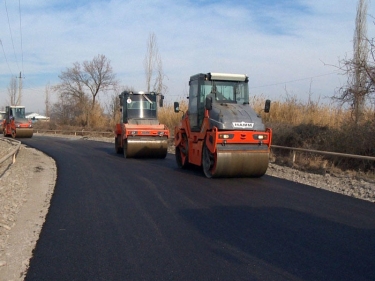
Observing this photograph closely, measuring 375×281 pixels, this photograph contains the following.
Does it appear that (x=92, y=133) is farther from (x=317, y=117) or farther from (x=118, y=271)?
(x=118, y=271)

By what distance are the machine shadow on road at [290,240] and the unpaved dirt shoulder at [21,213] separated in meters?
2.44

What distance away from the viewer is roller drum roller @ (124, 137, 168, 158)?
18.6 m

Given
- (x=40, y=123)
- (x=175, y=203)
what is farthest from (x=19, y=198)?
(x=40, y=123)

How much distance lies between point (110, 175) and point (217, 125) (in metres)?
3.64

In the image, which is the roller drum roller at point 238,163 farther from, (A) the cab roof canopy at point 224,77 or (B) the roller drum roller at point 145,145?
(B) the roller drum roller at point 145,145

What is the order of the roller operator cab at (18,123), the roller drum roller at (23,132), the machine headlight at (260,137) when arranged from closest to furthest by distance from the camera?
the machine headlight at (260,137), the roller operator cab at (18,123), the roller drum roller at (23,132)

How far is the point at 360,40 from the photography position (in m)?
18.7

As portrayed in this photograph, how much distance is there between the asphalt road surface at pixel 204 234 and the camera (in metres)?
5.01

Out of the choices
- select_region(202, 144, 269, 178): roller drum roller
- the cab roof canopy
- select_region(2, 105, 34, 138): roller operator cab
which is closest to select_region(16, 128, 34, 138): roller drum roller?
select_region(2, 105, 34, 138): roller operator cab

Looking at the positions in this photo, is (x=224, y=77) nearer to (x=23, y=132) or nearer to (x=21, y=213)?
(x=21, y=213)

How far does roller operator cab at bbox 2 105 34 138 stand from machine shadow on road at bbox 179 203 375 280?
33189mm

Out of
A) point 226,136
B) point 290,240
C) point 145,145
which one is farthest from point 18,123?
point 290,240

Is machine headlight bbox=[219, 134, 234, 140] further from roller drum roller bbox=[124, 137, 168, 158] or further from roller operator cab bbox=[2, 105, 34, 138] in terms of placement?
roller operator cab bbox=[2, 105, 34, 138]

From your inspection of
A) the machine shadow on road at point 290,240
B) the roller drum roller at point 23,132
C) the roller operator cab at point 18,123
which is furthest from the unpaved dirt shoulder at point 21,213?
the roller drum roller at point 23,132
